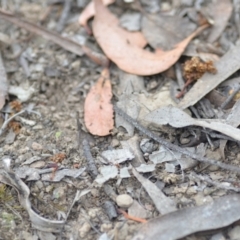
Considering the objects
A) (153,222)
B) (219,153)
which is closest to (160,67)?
(219,153)

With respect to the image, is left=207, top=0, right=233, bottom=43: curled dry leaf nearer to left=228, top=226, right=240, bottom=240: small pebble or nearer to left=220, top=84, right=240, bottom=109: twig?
left=220, top=84, right=240, bottom=109: twig

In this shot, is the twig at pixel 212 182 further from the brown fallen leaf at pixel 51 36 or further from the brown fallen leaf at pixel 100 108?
the brown fallen leaf at pixel 51 36

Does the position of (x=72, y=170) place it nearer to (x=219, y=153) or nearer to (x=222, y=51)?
(x=219, y=153)

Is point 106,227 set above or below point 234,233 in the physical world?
below

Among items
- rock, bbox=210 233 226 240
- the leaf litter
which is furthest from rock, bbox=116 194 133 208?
rock, bbox=210 233 226 240

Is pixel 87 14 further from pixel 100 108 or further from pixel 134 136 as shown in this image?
pixel 134 136

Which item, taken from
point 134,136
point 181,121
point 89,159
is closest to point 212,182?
point 181,121
